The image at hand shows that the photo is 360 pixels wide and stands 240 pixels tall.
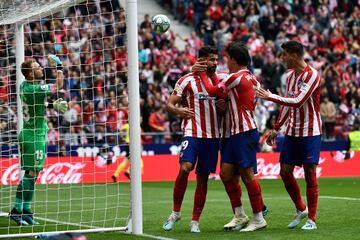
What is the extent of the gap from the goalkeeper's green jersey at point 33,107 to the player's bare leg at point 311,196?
386 centimetres

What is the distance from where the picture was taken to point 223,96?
1165 cm

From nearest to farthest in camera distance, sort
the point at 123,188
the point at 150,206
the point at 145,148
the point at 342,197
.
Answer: the point at 150,206 → the point at 342,197 → the point at 123,188 → the point at 145,148

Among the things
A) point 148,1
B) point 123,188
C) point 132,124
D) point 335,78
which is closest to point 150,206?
point 132,124

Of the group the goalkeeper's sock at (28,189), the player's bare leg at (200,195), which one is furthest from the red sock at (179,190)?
the goalkeeper's sock at (28,189)

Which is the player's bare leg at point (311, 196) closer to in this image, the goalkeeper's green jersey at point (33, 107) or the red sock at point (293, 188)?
the red sock at point (293, 188)

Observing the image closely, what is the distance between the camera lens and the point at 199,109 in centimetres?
1187

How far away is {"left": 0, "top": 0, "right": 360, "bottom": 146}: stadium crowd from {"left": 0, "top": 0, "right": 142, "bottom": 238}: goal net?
15 cm

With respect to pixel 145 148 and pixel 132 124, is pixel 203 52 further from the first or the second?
pixel 145 148

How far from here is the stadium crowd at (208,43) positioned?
→ 26484mm

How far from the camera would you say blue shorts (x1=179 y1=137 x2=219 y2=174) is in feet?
38.4

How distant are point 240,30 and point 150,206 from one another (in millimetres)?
17937

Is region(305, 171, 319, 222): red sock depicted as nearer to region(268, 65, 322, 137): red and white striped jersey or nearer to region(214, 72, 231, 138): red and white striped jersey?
region(268, 65, 322, 137): red and white striped jersey

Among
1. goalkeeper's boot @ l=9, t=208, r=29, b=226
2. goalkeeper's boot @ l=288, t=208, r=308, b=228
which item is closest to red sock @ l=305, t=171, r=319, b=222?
goalkeeper's boot @ l=288, t=208, r=308, b=228

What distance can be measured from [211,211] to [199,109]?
3.21 meters
